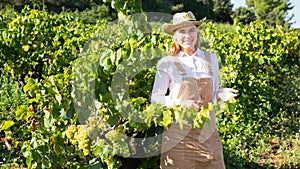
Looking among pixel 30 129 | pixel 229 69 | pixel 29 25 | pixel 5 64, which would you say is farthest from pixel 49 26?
pixel 30 129

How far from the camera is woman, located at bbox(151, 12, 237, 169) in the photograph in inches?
94.0

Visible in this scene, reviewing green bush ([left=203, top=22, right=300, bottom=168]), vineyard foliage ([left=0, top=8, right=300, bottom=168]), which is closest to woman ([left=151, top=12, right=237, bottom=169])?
vineyard foliage ([left=0, top=8, right=300, bottom=168])

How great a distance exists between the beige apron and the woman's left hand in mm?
53

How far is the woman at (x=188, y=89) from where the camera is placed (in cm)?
239

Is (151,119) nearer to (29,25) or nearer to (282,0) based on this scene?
(29,25)

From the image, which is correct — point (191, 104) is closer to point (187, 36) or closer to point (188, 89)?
point (188, 89)

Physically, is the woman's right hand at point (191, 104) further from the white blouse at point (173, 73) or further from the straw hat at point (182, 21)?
the straw hat at point (182, 21)

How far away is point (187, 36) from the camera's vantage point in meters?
2.39

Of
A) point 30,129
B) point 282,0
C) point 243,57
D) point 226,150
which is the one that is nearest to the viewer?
point 30,129

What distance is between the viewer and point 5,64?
518 cm

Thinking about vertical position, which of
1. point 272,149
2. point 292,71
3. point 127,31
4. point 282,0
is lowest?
point 272,149

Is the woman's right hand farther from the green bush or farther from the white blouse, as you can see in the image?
the green bush

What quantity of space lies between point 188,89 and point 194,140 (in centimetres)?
28

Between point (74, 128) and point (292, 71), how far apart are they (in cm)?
657
